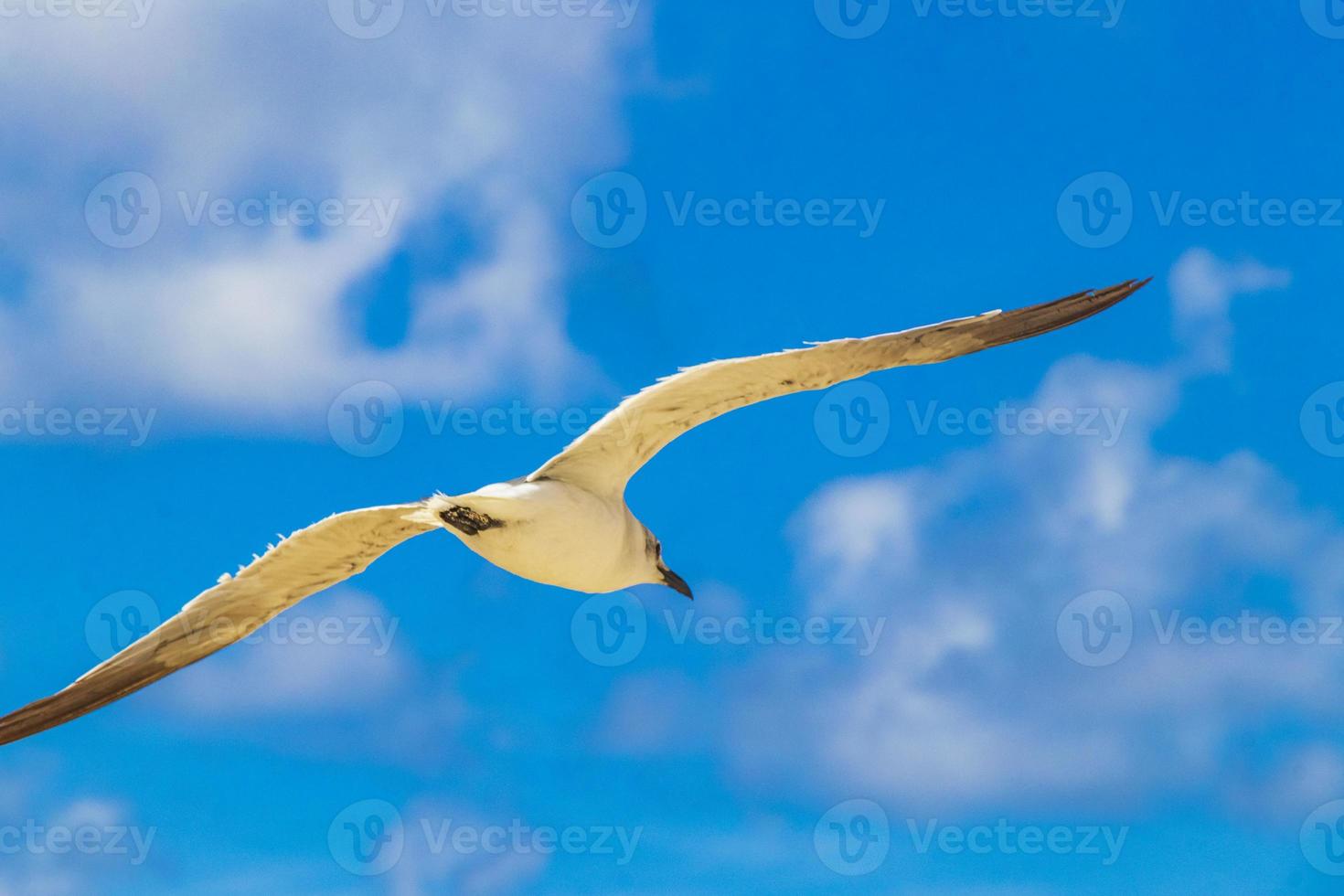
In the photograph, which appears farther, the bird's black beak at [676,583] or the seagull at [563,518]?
the bird's black beak at [676,583]

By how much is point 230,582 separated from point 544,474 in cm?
327

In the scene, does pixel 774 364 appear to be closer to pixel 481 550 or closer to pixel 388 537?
pixel 481 550

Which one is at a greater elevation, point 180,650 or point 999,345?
point 999,345

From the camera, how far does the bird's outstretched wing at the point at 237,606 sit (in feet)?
41.3

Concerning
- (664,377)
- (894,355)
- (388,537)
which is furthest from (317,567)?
(894,355)

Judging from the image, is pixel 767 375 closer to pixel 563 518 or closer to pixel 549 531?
pixel 563 518

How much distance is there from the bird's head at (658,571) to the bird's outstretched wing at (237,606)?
2.46 metres

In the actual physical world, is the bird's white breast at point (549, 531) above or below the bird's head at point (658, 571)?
below

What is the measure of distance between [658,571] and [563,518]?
314cm

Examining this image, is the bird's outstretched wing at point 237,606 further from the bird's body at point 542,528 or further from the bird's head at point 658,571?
the bird's head at point 658,571

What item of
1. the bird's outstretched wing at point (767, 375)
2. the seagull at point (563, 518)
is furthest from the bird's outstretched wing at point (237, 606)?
the bird's outstretched wing at point (767, 375)

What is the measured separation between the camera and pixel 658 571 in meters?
14.8

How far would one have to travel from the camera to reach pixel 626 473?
41.9 ft

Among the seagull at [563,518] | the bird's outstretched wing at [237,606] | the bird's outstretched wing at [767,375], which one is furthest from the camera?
the bird's outstretched wing at [237,606]
